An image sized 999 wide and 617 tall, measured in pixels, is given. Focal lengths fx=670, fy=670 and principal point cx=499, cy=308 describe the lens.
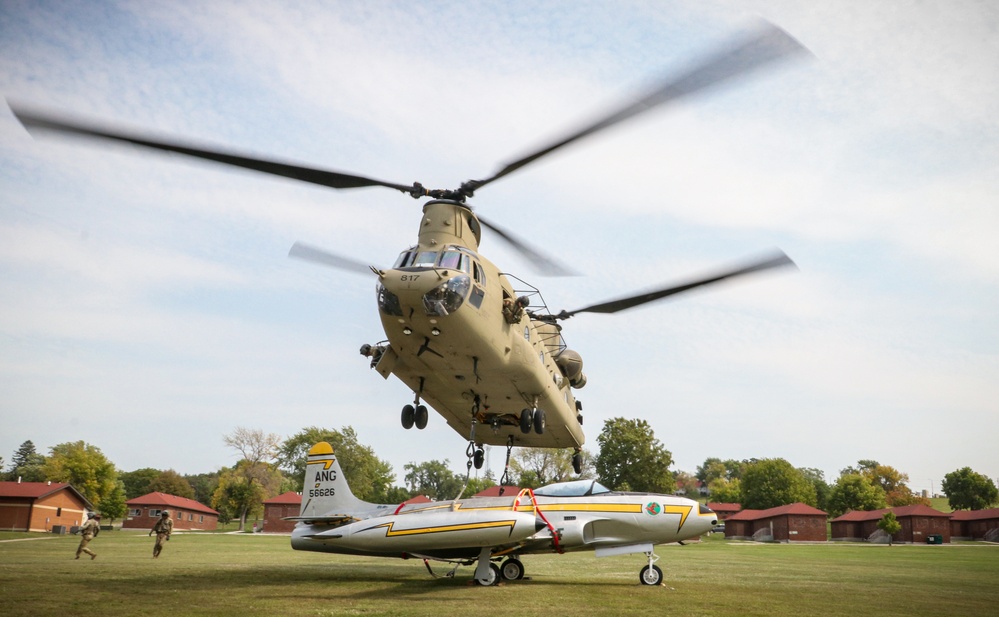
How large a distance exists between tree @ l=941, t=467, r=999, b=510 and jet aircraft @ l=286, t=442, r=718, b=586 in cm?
9351

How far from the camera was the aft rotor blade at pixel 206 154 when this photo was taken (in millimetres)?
8734

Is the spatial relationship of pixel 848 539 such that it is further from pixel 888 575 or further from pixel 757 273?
pixel 757 273

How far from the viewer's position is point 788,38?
7.27m

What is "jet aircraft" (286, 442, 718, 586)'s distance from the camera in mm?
14258

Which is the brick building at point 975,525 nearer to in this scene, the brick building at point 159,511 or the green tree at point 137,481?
the brick building at point 159,511

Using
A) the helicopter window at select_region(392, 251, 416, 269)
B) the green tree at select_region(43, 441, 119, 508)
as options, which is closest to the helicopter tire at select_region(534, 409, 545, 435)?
Answer: the helicopter window at select_region(392, 251, 416, 269)

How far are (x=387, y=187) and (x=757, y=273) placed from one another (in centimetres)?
771

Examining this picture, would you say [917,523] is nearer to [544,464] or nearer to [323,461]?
[544,464]

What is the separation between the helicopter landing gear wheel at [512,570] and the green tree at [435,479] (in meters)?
81.6

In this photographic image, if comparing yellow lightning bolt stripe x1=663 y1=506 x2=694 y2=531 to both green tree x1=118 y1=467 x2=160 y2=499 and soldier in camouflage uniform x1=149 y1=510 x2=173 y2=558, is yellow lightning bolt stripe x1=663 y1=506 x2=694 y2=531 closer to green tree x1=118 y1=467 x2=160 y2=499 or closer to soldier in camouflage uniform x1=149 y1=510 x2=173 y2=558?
soldier in camouflage uniform x1=149 y1=510 x2=173 y2=558

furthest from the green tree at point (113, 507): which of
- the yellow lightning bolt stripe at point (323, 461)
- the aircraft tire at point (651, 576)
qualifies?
the aircraft tire at point (651, 576)

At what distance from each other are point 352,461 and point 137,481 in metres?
67.2

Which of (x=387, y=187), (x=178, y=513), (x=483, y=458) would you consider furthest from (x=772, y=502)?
(x=387, y=187)

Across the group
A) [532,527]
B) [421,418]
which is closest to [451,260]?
[421,418]
